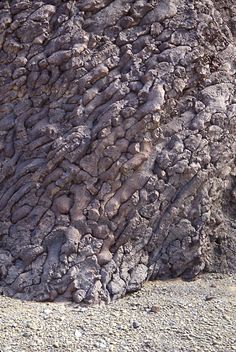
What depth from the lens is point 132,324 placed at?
337cm

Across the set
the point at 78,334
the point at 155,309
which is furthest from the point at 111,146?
the point at 78,334

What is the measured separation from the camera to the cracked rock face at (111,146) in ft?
12.6

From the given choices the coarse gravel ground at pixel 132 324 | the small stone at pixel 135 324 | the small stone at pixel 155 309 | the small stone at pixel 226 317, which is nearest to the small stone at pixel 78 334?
the coarse gravel ground at pixel 132 324

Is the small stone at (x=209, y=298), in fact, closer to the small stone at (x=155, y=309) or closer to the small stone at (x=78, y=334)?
the small stone at (x=155, y=309)

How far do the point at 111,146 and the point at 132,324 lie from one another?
1145mm

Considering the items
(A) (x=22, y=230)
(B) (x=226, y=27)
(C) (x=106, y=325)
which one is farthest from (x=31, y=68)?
(C) (x=106, y=325)

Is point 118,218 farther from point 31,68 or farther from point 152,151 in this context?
point 31,68

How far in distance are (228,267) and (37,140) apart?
1.55 m

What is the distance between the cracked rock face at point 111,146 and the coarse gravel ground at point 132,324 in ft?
0.47

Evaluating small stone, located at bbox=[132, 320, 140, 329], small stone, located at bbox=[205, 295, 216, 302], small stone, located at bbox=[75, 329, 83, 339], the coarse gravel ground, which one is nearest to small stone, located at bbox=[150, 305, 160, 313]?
the coarse gravel ground

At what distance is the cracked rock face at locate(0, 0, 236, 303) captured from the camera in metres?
3.84

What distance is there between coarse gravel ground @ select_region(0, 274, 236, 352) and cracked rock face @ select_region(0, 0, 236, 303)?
14cm

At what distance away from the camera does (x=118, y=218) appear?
3916mm

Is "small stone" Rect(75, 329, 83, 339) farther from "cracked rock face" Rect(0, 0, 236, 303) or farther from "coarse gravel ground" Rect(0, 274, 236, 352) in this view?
"cracked rock face" Rect(0, 0, 236, 303)
